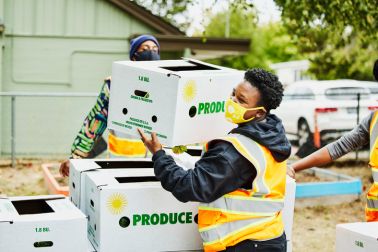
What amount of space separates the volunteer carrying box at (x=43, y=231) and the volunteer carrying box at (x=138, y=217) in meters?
0.16

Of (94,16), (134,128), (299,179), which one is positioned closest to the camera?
(134,128)

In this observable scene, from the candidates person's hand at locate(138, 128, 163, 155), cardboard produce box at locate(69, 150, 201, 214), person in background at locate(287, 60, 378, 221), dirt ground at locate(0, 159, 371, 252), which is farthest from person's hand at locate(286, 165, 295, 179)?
dirt ground at locate(0, 159, 371, 252)

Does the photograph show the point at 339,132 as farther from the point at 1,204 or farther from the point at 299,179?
the point at 1,204

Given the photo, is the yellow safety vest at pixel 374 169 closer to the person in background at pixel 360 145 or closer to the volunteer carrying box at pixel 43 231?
the person in background at pixel 360 145

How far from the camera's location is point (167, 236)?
354 cm

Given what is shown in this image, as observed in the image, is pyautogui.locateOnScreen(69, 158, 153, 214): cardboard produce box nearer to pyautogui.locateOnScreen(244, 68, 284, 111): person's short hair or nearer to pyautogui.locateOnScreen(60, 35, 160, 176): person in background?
pyautogui.locateOnScreen(60, 35, 160, 176): person in background

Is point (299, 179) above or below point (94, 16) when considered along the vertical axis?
below

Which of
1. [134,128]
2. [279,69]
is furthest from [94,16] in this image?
[279,69]

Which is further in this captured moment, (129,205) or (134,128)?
(134,128)

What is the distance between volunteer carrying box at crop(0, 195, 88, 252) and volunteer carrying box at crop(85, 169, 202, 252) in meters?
0.16

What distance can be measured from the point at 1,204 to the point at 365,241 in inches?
75.6

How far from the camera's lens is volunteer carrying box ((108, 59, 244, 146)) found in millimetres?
3496

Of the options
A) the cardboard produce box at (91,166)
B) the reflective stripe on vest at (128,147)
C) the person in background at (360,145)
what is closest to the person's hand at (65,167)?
the cardboard produce box at (91,166)

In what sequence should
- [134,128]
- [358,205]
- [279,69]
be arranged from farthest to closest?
[279,69], [358,205], [134,128]
